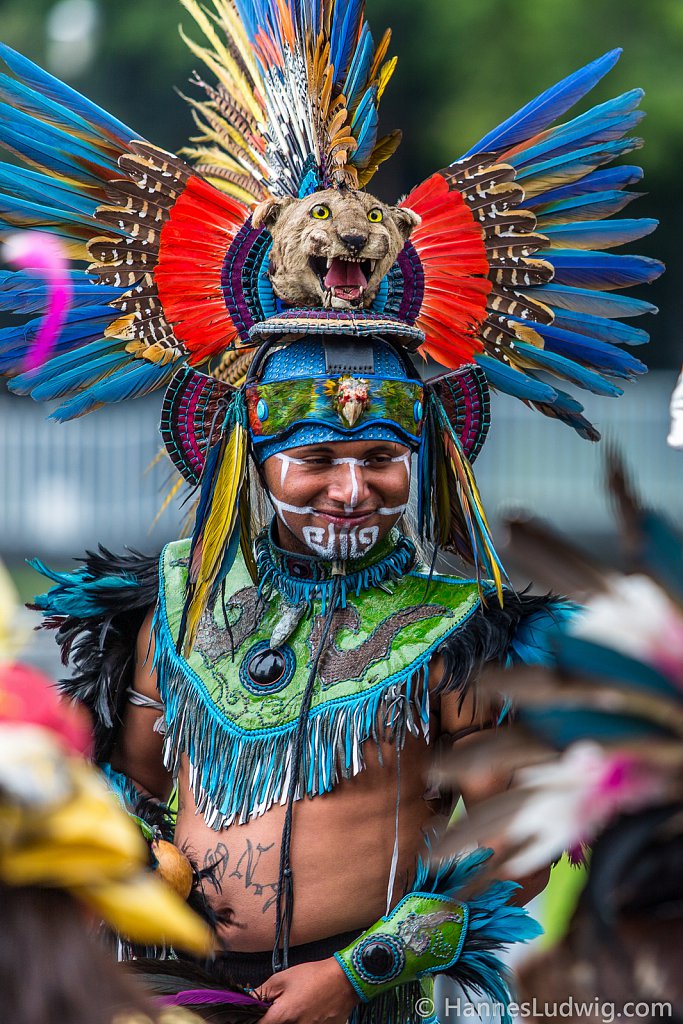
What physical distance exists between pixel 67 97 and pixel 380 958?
80.6 inches

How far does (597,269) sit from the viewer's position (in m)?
3.48

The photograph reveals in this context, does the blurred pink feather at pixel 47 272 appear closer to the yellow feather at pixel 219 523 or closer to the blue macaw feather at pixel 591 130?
the yellow feather at pixel 219 523

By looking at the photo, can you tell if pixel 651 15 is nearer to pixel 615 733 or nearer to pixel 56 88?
pixel 56 88

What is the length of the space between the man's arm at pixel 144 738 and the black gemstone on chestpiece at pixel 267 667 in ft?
1.07

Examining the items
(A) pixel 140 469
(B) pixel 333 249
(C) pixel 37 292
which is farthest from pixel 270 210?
(A) pixel 140 469

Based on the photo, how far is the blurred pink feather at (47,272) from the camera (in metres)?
3.35

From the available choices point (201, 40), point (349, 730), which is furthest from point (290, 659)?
point (201, 40)

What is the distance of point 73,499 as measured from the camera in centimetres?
1283

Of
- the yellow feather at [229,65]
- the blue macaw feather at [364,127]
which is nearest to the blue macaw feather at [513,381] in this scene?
the blue macaw feather at [364,127]

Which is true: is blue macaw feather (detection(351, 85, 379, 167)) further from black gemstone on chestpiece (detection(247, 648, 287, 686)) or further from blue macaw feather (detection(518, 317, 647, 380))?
black gemstone on chestpiece (detection(247, 648, 287, 686))

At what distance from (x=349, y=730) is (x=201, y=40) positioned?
8.81 metres

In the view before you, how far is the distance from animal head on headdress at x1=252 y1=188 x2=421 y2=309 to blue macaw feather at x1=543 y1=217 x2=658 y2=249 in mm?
Answer: 481

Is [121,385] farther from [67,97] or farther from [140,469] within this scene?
[140,469]

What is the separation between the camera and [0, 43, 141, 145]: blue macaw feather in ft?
11.0
